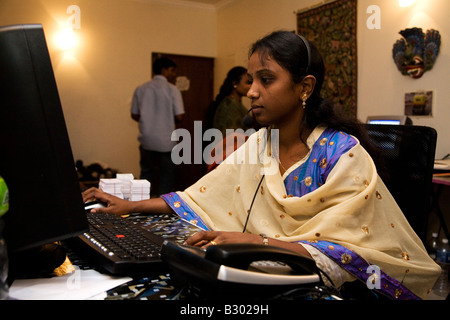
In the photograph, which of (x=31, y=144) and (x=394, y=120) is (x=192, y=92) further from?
(x=31, y=144)

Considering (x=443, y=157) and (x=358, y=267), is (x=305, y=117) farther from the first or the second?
(x=443, y=157)

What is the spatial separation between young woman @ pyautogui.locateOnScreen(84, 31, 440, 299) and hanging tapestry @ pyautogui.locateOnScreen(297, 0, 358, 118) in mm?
2885

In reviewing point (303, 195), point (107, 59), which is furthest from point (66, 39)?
point (303, 195)

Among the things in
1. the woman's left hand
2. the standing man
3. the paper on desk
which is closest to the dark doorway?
the standing man

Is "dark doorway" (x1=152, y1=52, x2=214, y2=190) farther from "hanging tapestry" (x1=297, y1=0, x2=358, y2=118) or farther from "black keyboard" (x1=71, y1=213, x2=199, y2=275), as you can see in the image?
"black keyboard" (x1=71, y1=213, x2=199, y2=275)

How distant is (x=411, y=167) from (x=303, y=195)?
0.38 metres

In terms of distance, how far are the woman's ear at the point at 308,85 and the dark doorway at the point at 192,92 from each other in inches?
215

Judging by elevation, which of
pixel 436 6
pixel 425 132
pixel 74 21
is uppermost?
pixel 74 21

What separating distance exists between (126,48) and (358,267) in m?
6.06

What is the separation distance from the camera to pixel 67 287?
2.39ft

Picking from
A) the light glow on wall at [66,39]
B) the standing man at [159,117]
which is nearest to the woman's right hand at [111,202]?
the standing man at [159,117]

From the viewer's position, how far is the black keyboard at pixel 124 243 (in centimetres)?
79

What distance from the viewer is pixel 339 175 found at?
1104mm

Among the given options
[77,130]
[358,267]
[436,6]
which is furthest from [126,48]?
[358,267]
